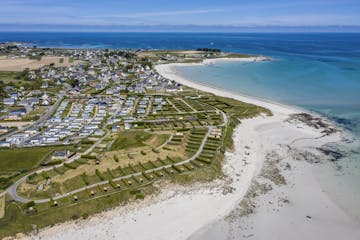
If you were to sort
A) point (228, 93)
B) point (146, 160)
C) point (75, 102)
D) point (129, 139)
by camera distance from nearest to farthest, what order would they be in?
point (146, 160) → point (129, 139) → point (75, 102) → point (228, 93)

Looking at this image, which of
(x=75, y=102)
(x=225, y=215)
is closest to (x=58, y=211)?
(x=225, y=215)

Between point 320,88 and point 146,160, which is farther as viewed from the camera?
point 320,88

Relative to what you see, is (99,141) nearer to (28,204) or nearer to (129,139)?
(129,139)

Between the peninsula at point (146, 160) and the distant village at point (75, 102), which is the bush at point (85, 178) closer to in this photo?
the peninsula at point (146, 160)

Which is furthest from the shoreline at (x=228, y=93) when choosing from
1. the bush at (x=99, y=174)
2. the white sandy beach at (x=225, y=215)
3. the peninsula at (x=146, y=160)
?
the bush at (x=99, y=174)

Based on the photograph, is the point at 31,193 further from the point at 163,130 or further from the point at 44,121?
the point at 44,121

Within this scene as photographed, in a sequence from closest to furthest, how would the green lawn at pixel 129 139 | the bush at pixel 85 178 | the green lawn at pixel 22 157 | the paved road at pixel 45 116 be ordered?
the bush at pixel 85 178, the green lawn at pixel 22 157, the green lawn at pixel 129 139, the paved road at pixel 45 116
